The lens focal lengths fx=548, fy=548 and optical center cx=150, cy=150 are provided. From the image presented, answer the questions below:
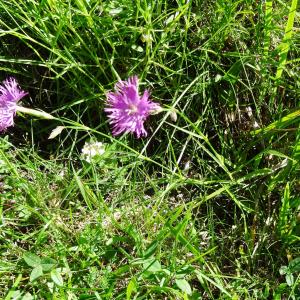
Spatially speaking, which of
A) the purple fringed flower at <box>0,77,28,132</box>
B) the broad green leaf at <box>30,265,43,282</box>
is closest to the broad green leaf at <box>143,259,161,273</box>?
the broad green leaf at <box>30,265,43,282</box>

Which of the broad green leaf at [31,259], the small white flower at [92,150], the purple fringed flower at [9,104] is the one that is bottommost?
the broad green leaf at [31,259]

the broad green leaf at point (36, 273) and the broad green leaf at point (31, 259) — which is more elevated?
the broad green leaf at point (31, 259)

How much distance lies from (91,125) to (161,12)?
0.35m

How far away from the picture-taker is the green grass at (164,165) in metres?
1.32

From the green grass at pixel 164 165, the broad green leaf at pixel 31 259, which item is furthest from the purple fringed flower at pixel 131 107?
the broad green leaf at pixel 31 259

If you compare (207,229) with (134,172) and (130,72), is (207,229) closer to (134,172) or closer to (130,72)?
(134,172)

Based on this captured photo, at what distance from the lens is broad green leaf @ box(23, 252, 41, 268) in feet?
4.29

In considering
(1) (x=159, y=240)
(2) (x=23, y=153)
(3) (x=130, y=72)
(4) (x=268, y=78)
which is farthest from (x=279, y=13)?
(2) (x=23, y=153)

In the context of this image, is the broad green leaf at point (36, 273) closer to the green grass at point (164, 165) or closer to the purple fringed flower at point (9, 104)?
the green grass at point (164, 165)

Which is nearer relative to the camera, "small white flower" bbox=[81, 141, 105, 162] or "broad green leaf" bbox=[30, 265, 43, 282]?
"broad green leaf" bbox=[30, 265, 43, 282]

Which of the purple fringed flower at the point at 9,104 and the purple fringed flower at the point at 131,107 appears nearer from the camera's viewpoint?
the purple fringed flower at the point at 131,107

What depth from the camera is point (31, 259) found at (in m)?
1.31

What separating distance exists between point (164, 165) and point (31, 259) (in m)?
0.41

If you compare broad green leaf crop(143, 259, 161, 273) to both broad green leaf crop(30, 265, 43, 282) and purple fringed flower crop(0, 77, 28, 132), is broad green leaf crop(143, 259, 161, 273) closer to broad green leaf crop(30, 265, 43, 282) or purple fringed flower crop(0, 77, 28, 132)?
broad green leaf crop(30, 265, 43, 282)
